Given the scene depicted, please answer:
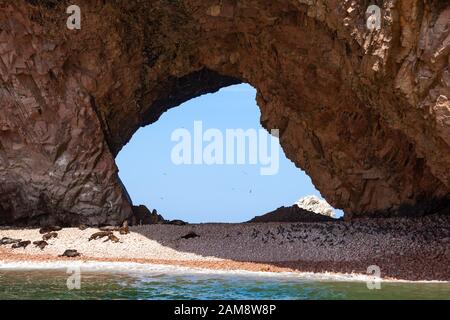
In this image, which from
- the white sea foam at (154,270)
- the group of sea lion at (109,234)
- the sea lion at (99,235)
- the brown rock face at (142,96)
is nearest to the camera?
the white sea foam at (154,270)

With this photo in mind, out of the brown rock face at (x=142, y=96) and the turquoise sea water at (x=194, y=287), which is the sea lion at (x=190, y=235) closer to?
the brown rock face at (x=142, y=96)

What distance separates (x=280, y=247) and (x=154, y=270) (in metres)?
6.08

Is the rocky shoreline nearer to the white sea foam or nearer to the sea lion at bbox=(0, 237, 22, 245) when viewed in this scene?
the sea lion at bbox=(0, 237, 22, 245)

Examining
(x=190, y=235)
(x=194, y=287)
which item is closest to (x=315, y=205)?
(x=190, y=235)

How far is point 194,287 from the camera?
12242mm

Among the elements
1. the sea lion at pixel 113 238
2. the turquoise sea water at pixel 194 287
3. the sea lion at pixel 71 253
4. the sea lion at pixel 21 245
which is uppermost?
the sea lion at pixel 113 238

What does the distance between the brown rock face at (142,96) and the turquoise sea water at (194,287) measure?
11.0 meters

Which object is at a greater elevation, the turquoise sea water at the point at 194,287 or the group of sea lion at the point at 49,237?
the group of sea lion at the point at 49,237

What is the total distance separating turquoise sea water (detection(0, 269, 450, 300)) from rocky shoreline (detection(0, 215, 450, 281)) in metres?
2.22

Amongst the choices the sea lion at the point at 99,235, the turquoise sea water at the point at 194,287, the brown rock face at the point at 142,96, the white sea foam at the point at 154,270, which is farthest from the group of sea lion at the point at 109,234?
the turquoise sea water at the point at 194,287

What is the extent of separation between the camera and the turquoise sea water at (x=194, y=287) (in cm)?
1104
